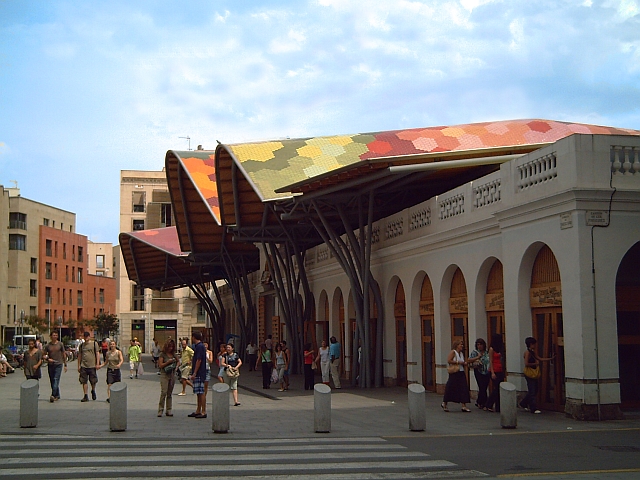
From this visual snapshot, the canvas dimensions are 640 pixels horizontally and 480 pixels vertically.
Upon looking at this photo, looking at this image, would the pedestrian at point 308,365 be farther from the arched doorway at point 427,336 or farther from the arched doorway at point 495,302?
the arched doorway at point 495,302

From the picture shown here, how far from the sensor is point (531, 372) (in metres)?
18.0

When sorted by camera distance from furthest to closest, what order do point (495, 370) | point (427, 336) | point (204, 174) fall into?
point (204, 174) → point (427, 336) → point (495, 370)

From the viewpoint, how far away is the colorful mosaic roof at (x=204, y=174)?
43656mm

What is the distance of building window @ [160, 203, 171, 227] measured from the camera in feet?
356

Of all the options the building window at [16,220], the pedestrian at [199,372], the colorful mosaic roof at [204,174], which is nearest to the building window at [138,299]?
the building window at [16,220]

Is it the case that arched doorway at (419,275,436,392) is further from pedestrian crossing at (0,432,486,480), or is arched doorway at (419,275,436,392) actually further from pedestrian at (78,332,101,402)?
pedestrian crossing at (0,432,486,480)

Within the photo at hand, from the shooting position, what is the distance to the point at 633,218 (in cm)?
1748

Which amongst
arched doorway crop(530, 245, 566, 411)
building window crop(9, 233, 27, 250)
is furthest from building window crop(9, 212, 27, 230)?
arched doorway crop(530, 245, 566, 411)

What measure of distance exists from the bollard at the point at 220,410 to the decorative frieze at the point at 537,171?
7943mm

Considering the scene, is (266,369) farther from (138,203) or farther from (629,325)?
(138,203)

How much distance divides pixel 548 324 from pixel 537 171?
3419mm

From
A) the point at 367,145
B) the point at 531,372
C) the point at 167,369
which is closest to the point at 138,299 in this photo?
the point at 367,145

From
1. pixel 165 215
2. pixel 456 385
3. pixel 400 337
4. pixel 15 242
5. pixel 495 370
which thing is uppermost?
pixel 165 215

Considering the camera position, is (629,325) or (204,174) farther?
(204,174)
